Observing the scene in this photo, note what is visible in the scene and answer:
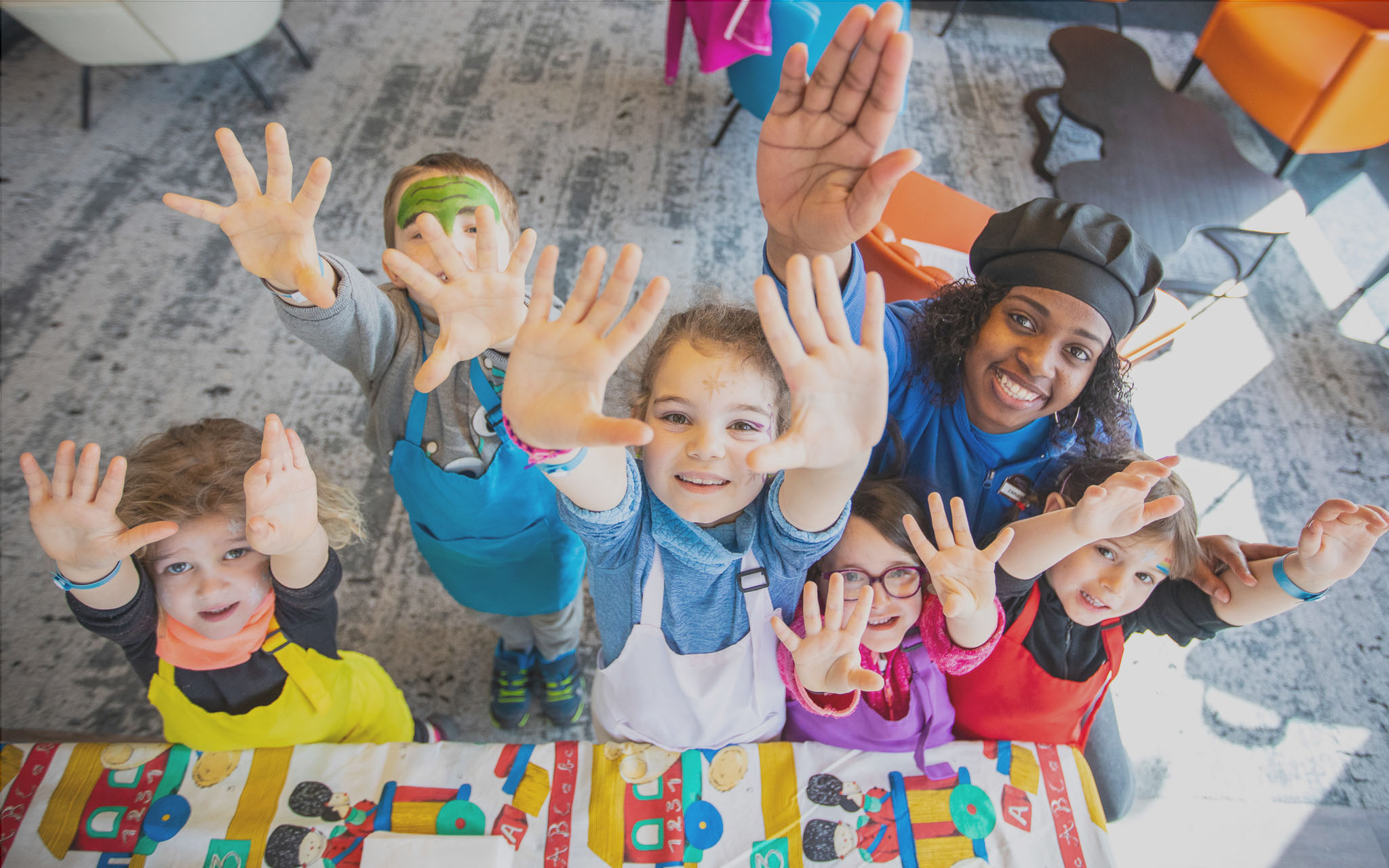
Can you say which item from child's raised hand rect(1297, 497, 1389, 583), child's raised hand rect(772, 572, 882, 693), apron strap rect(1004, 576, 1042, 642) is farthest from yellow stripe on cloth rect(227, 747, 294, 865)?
child's raised hand rect(1297, 497, 1389, 583)

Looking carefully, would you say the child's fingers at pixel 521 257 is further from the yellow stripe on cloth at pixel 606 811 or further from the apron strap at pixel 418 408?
the yellow stripe on cloth at pixel 606 811

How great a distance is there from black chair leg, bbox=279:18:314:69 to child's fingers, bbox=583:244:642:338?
315 centimetres

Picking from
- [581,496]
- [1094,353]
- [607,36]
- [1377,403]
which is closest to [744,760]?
[581,496]

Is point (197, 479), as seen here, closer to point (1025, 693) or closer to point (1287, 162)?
point (1025, 693)

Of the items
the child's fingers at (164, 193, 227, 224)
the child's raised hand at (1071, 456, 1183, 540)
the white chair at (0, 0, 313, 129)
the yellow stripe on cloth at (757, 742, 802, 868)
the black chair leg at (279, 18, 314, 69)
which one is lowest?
the black chair leg at (279, 18, 314, 69)

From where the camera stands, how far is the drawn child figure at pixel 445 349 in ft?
3.23

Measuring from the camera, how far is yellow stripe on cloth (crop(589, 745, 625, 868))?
104 cm

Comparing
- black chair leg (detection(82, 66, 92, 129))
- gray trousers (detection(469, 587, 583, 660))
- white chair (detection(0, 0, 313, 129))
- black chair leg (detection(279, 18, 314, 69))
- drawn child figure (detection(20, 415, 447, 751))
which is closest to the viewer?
drawn child figure (detection(20, 415, 447, 751))

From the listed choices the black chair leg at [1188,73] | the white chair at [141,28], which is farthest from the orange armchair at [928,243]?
the white chair at [141,28]

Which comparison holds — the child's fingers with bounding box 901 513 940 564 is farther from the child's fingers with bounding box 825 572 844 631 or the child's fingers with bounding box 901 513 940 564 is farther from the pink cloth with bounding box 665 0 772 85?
the pink cloth with bounding box 665 0 772 85

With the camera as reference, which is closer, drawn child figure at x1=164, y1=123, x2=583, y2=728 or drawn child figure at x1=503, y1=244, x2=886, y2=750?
drawn child figure at x1=503, y1=244, x2=886, y2=750

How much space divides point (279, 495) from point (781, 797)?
802 mm

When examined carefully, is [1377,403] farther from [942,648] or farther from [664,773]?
[664,773]

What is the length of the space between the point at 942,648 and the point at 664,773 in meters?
0.45
